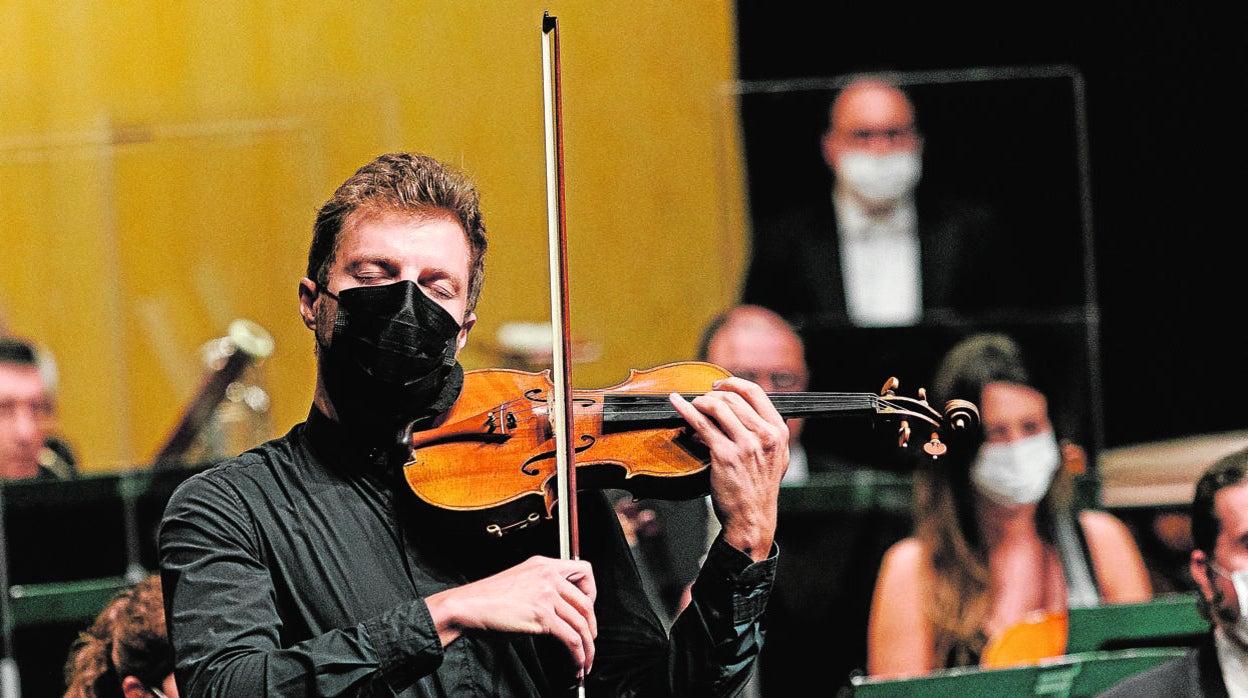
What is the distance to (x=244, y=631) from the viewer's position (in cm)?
155

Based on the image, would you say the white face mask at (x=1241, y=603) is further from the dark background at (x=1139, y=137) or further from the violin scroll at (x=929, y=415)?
the dark background at (x=1139, y=137)

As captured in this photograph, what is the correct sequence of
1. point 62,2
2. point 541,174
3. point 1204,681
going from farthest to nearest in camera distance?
1. point 541,174
2. point 62,2
3. point 1204,681

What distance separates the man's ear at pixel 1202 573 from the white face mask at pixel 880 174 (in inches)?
62.1

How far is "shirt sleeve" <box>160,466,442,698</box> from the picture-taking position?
59.2 inches

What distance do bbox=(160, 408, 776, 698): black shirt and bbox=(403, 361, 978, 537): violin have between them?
39 mm

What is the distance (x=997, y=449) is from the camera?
→ 13.0ft

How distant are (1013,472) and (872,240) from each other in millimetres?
813

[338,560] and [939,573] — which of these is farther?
[939,573]

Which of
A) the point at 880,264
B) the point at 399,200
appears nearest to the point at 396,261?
the point at 399,200

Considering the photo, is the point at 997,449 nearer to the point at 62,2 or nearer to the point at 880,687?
the point at 880,687

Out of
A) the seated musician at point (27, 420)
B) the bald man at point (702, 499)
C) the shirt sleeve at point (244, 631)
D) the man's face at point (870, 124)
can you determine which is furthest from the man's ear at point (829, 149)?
the shirt sleeve at point (244, 631)

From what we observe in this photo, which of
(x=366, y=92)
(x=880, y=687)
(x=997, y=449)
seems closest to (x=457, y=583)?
(x=880, y=687)

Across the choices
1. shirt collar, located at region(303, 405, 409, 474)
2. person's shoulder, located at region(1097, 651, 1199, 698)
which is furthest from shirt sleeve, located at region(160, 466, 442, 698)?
person's shoulder, located at region(1097, 651, 1199, 698)

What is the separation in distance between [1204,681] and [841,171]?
188 centimetres
